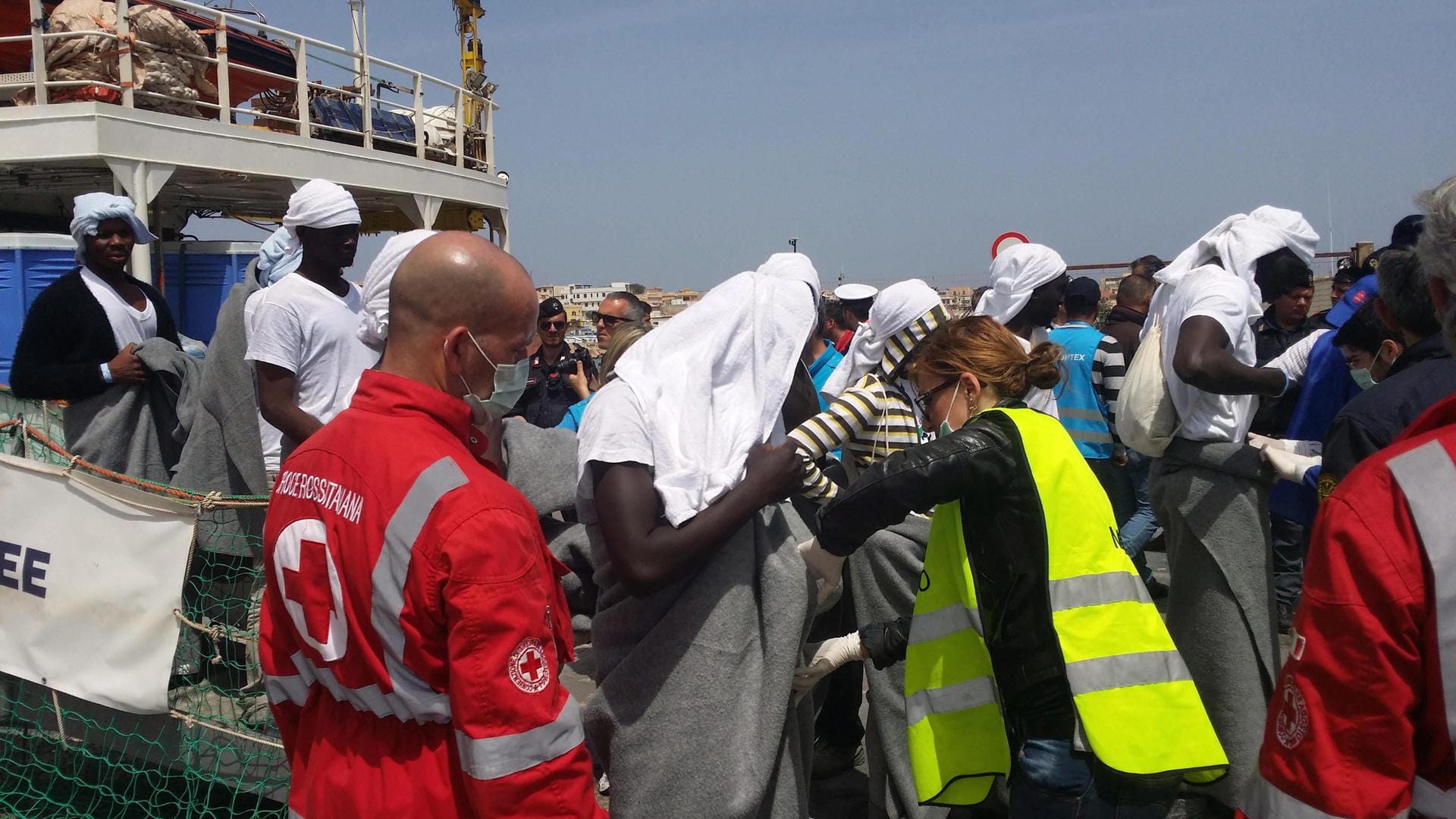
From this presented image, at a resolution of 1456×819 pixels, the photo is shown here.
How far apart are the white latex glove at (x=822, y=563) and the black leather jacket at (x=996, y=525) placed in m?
0.05

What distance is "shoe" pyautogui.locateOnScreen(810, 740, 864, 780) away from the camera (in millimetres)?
3988

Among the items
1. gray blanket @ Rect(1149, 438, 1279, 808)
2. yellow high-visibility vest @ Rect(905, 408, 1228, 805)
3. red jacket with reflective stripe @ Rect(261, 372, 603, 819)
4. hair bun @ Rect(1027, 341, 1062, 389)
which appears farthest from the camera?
gray blanket @ Rect(1149, 438, 1279, 808)

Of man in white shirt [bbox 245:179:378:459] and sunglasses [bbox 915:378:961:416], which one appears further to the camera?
man in white shirt [bbox 245:179:378:459]

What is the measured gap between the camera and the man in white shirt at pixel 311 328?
3.54 metres

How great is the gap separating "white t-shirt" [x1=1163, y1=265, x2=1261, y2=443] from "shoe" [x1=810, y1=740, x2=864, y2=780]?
5.60ft

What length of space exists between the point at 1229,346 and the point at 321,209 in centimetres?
316

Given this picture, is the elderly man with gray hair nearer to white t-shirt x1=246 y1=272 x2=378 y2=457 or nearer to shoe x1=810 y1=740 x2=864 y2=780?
shoe x1=810 y1=740 x2=864 y2=780

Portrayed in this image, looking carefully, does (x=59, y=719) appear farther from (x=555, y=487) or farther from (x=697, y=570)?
(x=697, y=570)

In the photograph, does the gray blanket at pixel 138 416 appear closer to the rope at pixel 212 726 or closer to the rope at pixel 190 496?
the rope at pixel 190 496

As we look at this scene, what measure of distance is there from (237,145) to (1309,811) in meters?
11.5

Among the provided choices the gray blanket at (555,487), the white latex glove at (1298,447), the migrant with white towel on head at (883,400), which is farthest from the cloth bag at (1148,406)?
the gray blanket at (555,487)

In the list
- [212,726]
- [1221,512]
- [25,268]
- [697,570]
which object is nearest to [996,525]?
[697,570]

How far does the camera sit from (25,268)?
799 centimetres

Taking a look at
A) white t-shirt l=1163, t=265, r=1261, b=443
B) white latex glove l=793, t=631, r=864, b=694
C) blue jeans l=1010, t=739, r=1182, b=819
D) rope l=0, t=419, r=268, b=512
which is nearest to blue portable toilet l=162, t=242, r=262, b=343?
rope l=0, t=419, r=268, b=512
